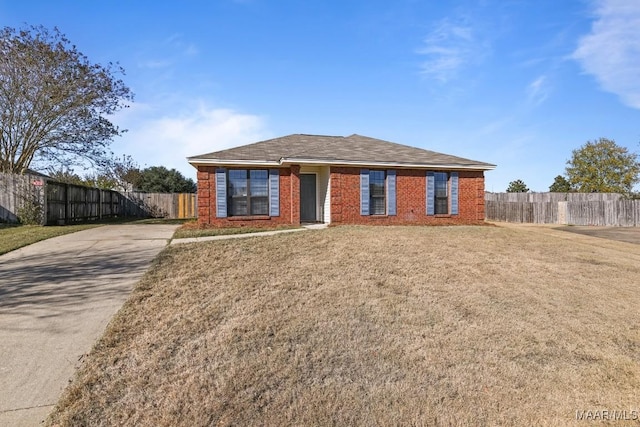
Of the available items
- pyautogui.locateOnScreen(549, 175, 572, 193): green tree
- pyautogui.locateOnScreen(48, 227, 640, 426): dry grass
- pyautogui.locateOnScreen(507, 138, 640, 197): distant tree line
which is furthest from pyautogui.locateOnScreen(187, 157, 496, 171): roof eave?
pyautogui.locateOnScreen(549, 175, 572, 193): green tree

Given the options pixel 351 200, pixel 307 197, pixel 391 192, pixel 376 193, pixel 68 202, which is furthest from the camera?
pixel 68 202

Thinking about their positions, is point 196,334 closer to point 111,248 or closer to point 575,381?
point 575,381

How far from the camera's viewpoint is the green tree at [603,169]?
3519 centimetres

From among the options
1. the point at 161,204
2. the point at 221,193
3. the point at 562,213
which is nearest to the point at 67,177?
the point at 161,204

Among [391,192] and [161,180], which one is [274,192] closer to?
[391,192]

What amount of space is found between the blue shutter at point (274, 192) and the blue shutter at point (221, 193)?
1.66 meters

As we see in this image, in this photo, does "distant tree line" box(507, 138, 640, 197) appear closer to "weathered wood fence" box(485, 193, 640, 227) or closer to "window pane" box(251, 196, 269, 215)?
"weathered wood fence" box(485, 193, 640, 227)

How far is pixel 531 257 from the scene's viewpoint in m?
8.68

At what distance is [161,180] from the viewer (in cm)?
4478

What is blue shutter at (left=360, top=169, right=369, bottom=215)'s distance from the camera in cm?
1476

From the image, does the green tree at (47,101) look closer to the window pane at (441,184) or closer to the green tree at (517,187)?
the window pane at (441,184)

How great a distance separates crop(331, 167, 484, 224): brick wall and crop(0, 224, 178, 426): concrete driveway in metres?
7.15

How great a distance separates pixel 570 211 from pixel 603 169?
17899mm

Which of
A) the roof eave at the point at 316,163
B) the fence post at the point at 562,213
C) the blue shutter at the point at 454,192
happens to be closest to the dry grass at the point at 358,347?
the roof eave at the point at 316,163
